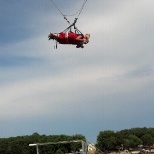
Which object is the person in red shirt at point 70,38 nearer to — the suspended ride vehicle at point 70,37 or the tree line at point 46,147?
the suspended ride vehicle at point 70,37

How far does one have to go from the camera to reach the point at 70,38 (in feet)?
87.9

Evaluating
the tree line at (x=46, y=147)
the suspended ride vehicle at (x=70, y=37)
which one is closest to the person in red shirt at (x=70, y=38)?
the suspended ride vehicle at (x=70, y=37)

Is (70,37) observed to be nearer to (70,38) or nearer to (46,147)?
(70,38)

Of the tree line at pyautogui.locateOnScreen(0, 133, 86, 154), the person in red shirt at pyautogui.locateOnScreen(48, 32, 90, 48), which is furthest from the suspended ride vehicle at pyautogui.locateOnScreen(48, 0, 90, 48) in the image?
the tree line at pyautogui.locateOnScreen(0, 133, 86, 154)

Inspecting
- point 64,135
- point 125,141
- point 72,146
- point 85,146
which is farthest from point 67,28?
point 125,141

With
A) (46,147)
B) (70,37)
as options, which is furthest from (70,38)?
(46,147)

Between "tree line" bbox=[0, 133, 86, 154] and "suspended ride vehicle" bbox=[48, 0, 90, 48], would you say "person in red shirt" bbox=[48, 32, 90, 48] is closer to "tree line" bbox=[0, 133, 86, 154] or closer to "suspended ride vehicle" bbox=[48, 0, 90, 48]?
"suspended ride vehicle" bbox=[48, 0, 90, 48]

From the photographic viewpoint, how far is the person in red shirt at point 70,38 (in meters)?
26.5

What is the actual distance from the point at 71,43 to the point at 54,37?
1317 mm

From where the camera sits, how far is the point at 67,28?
27.1m

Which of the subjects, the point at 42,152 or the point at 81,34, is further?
the point at 42,152

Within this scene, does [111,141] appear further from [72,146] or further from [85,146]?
[85,146]

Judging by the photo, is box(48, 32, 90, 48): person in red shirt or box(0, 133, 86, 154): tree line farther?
box(0, 133, 86, 154): tree line

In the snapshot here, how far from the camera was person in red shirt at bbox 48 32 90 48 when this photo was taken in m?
26.5
